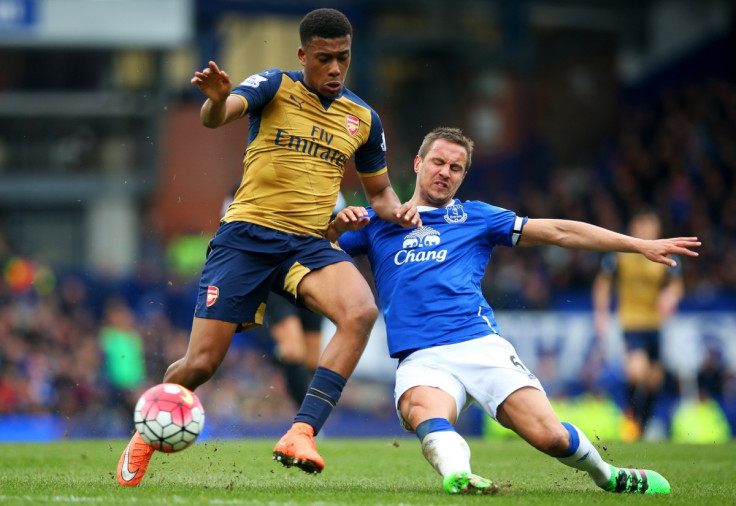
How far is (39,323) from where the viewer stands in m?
18.1

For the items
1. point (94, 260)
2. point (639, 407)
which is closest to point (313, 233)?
point (639, 407)

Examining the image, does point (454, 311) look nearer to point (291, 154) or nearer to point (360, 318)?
point (360, 318)

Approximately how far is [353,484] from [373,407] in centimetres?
934

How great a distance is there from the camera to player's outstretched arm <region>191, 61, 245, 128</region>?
5.32 m

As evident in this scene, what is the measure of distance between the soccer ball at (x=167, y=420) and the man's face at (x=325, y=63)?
1.93m

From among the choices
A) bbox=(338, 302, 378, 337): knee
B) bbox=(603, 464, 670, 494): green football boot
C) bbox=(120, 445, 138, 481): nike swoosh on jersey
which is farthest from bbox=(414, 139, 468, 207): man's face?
bbox=(120, 445, 138, 481): nike swoosh on jersey

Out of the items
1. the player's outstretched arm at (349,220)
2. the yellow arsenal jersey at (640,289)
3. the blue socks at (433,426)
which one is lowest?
the yellow arsenal jersey at (640,289)

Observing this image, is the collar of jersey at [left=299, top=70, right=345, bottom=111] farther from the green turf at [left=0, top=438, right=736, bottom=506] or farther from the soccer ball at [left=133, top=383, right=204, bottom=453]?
the green turf at [left=0, top=438, right=736, bottom=506]

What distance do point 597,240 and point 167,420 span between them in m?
2.50

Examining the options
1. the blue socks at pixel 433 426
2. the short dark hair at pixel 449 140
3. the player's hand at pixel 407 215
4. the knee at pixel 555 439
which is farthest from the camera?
the short dark hair at pixel 449 140

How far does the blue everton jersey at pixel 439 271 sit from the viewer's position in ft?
19.3

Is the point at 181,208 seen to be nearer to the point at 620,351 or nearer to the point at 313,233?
the point at 620,351

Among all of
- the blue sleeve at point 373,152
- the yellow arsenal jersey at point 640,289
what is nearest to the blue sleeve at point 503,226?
the blue sleeve at point 373,152

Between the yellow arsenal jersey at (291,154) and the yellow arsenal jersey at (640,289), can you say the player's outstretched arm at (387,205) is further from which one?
the yellow arsenal jersey at (640,289)
